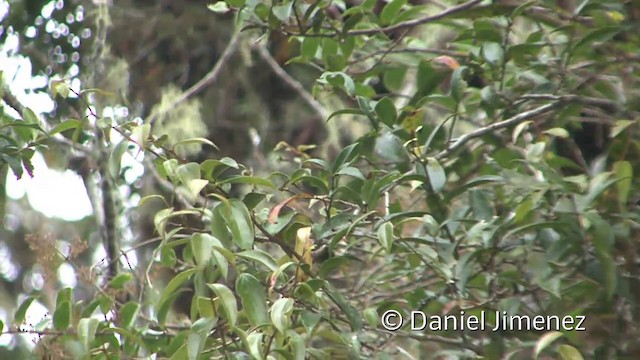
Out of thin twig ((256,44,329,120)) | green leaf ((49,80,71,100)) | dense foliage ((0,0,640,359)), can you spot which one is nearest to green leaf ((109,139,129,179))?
dense foliage ((0,0,640,359))

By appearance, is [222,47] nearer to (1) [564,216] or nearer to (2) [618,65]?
(2) [618,65]

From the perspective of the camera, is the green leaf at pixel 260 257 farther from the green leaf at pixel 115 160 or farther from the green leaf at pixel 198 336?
the green leaf at pixel 115 160

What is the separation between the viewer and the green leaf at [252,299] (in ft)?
4.03

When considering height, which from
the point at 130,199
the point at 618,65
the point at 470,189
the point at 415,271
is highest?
the point at 618,65

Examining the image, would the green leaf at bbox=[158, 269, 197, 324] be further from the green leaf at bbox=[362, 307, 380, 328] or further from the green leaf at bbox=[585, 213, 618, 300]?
the green leaf at bbox=[585, 213, 618, 300]


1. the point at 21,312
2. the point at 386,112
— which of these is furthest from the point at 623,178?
the point at 21,312

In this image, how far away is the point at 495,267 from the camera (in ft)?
5.33

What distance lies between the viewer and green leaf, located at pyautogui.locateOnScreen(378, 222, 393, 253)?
4.32 ft

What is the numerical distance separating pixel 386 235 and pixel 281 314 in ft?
0.73

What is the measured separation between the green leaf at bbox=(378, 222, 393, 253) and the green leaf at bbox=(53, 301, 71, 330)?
49cm

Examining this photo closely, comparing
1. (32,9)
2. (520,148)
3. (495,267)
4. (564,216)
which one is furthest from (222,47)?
(564,216)

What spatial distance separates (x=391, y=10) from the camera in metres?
1.73

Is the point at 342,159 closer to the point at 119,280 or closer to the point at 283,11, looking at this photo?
the point at 283,11

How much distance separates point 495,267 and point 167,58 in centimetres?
189
